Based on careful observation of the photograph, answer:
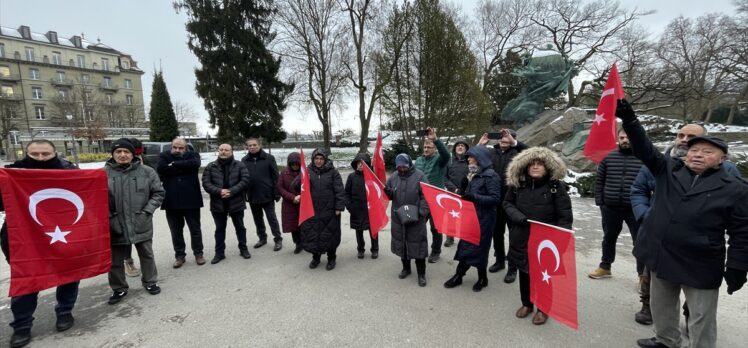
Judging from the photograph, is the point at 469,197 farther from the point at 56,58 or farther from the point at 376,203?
the point at 56,58

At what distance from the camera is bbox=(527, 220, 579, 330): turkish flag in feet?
8.55

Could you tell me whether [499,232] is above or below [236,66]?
below

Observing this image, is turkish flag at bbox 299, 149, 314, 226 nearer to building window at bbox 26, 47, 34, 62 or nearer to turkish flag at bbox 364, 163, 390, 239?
turkish flag at bbox 364, 163, 390, 239

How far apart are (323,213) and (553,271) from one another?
9.37 ft

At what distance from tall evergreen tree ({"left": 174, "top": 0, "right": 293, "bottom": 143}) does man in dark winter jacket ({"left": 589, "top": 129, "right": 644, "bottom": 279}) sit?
20.8 meters

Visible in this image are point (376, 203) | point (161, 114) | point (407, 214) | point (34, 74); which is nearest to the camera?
point (407, 214)

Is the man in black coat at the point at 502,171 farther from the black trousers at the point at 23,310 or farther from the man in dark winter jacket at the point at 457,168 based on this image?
the black trousers at the point at 23,310

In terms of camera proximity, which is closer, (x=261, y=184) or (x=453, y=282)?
(x=453, y=282)

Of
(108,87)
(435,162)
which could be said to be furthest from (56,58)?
(435,162)

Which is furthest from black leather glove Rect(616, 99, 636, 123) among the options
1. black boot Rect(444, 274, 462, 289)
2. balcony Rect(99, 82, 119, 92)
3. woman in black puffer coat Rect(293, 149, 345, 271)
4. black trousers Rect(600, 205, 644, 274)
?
balcony Rect(99, 82, 119, 92)

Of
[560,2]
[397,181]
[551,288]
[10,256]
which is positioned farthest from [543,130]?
[560,2]

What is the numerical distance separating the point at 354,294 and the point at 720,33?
30.0 metres

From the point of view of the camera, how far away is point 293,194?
518 cm

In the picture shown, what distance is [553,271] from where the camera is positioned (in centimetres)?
277
